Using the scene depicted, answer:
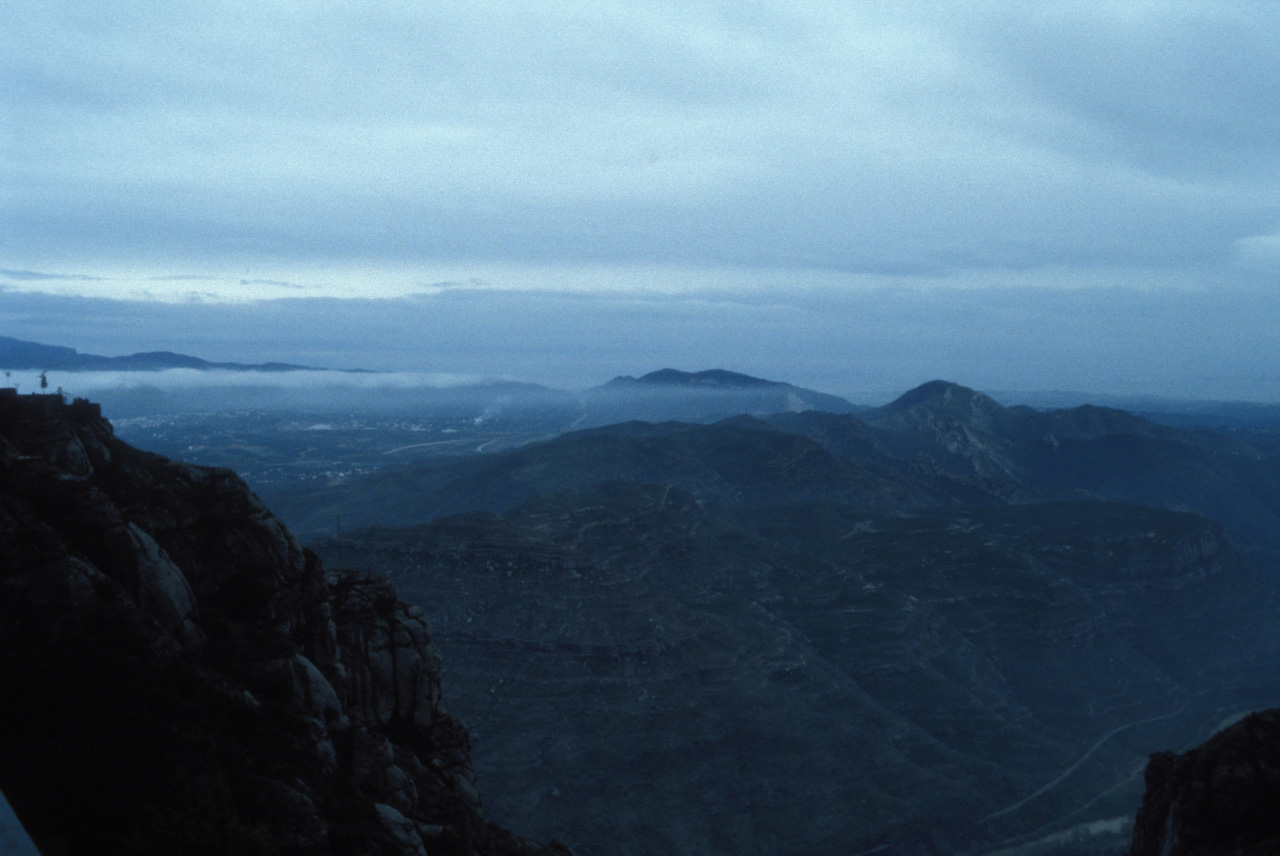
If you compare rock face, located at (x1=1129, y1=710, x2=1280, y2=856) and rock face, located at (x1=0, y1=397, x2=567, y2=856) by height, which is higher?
rock face, located at (x1=0, y1=397, x2=567, y2=856)

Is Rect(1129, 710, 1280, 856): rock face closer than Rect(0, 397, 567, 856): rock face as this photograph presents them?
No

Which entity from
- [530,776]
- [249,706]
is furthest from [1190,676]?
[249,706]

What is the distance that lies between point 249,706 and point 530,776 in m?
50.2

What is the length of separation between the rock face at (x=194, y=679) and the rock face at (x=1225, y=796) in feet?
74.6

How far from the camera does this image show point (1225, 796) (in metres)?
31.2

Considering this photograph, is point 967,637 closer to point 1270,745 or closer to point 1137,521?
point 1137,521

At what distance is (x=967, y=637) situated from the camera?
110 metres

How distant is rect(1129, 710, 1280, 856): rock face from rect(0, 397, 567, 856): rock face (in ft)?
74.6

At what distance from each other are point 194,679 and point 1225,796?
33.6 m

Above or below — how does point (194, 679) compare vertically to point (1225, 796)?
above

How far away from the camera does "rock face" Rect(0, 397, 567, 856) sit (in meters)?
18.7

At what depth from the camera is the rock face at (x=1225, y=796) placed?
30172 mm

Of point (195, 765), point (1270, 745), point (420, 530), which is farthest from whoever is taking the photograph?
point (420, 530)

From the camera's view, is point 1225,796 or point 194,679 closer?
point 194,679
